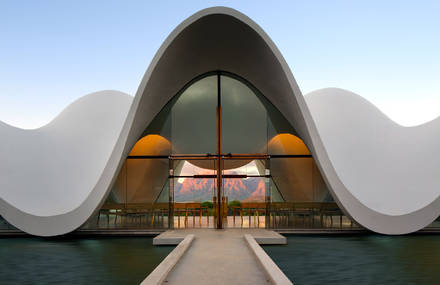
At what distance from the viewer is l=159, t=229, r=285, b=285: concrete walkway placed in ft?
23.3

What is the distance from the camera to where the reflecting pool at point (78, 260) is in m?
8.27

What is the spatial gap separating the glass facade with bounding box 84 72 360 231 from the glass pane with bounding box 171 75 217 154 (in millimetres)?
39

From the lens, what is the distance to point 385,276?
8320 millimetres

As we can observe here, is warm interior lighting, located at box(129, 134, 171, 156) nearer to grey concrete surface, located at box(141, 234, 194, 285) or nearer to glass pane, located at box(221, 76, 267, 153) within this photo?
glass pane, located at box(221, 76, 267, 153)

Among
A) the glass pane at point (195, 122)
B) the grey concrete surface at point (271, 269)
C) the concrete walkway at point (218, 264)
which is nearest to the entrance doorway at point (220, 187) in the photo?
the glass pane at point (195, 122)

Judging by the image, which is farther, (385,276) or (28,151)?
(28,151)

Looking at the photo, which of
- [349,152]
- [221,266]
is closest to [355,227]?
[349,152]

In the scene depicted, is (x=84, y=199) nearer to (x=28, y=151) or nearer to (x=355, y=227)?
(x=28, y=151)

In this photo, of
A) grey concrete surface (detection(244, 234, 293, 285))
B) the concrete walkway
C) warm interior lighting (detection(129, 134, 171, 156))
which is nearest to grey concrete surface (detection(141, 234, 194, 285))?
the concrete walkway

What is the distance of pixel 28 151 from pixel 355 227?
12.8 meters

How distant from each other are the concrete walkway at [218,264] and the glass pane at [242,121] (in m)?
4.28

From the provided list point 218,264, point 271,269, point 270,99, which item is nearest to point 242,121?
point 270,99

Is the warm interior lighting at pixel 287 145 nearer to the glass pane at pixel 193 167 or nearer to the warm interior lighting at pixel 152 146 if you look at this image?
the glass pane at pixel 193 167

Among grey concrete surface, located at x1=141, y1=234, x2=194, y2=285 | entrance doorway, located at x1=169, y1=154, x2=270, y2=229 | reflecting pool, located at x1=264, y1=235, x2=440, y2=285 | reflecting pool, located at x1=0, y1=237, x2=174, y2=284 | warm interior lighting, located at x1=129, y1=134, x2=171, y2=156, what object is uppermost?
warm interior lighting, located at x1=129, y1=134, x2=171, y2=156
